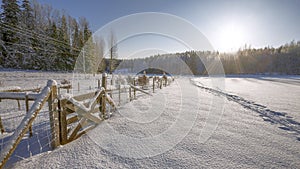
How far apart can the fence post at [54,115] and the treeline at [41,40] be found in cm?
2129

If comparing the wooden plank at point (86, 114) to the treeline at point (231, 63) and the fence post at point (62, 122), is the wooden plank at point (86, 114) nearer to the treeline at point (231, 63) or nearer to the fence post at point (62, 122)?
the fence post at point (62, 122)

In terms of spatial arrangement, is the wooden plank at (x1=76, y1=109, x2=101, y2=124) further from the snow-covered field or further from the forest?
the forest

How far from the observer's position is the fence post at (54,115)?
2412 millimetres

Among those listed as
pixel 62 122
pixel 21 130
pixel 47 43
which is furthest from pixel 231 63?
pixel 21 130

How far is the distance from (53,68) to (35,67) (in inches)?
117

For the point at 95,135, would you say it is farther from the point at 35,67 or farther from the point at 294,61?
the point at 294,61

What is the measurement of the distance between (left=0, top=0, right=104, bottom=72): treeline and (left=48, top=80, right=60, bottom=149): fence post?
21286 mm

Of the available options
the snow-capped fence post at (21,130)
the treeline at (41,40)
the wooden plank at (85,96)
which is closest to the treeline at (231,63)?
the treeline at (41,40)

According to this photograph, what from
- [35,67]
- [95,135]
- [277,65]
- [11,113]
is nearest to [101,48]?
[35,67]

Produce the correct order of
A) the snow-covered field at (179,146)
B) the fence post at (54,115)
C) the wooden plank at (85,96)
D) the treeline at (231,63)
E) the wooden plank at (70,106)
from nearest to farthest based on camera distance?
the snow-covered field at (179,146), the fence post at (54,115), the wooden plank at (70,106), the wooden plank at (85,96), the treeline at (231,63)

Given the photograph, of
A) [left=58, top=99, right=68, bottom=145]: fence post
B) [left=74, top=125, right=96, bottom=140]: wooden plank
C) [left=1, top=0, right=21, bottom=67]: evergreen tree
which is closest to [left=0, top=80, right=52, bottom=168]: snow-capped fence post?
[left=58, top=99, right=68, bottom=145]: fence post

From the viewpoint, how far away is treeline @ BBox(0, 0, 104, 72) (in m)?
22.0

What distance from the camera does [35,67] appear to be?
2450 cm

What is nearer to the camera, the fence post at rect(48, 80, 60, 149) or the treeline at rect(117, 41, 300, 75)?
the fence post at rect(48, 80, 60, 149)
